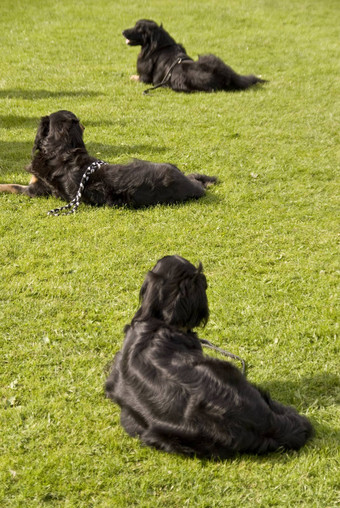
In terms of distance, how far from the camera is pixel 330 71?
1234 centimetres

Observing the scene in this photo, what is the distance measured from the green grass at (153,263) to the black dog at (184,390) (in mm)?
161

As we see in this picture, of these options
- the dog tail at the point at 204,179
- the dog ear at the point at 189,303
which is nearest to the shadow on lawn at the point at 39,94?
the dog tail at the point at 204,179

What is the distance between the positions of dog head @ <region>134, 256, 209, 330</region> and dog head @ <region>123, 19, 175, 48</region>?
8472mm

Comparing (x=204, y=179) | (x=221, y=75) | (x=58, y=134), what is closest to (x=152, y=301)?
(x=58, y=134)

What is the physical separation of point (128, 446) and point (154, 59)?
29.8ft

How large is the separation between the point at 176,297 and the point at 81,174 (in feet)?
10.6

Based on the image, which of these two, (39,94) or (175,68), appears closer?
(39,94)

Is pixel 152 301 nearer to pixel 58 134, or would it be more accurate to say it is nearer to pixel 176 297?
pixel 176 297

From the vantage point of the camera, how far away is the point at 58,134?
6.79m

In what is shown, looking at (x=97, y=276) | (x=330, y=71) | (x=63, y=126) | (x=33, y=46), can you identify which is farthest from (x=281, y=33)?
(x=97, y=276)

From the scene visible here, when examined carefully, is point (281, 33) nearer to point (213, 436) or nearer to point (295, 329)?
point (295, 329)

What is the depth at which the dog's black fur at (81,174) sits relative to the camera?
6.58m

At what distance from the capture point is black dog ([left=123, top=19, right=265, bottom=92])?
10875 millimetres

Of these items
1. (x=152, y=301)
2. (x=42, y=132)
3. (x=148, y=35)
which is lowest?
(x=152, y=301)
